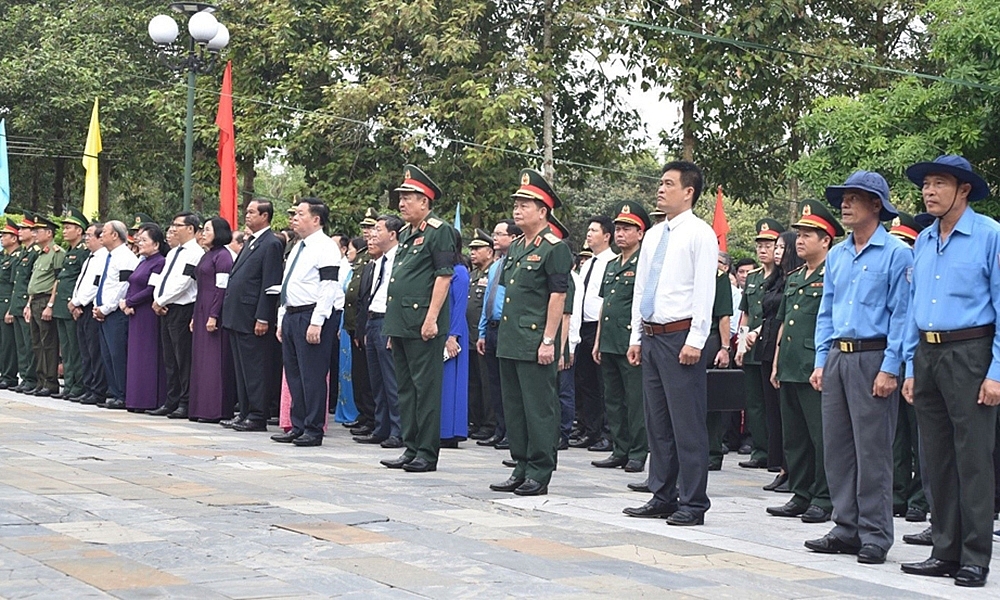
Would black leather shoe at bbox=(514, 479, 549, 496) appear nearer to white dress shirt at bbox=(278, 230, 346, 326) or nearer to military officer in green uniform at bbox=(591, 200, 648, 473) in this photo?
military officer in green uniform at bbox=(591, 200, 648, 473)

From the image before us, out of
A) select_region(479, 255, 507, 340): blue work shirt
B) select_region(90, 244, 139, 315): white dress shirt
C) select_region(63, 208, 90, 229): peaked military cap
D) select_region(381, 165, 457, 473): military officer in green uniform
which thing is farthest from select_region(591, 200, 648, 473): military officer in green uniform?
→ select_region(63, 208, 90, 229): peaked military cap

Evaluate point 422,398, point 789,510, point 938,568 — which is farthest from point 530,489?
point 938,568

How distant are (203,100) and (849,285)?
80.1ft

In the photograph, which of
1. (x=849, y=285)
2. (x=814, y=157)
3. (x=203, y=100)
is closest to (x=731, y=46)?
(x=814, y=157)

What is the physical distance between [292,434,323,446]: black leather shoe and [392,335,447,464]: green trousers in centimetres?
163

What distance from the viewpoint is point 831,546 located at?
6.70 m

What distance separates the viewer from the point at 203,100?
29.5 m

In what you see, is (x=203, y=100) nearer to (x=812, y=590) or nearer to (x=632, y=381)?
(x=632, y=381)

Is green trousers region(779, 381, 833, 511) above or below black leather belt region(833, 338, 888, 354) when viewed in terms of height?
below

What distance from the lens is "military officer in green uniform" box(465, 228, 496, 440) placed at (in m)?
12.7

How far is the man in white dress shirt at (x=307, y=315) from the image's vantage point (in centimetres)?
1113

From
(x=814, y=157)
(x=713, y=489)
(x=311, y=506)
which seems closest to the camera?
(x=311, y=506)

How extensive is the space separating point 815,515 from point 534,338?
2038 millimetres

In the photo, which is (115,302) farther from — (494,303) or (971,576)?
(971,576)
